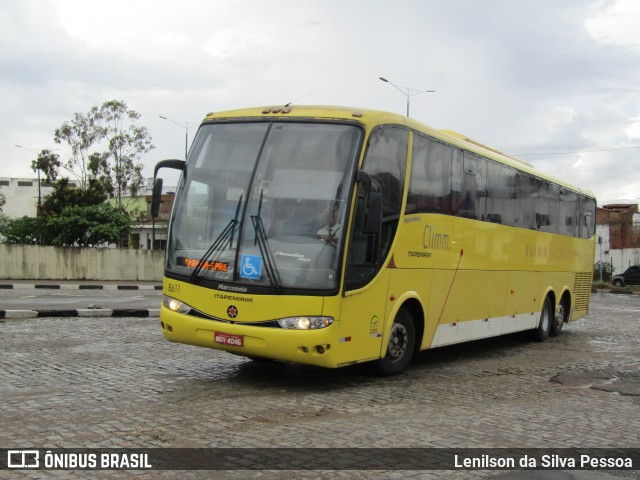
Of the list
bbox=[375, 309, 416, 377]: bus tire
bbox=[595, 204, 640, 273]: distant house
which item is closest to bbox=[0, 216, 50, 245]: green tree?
bbox=[375, 309, 416, 377]: bus tire

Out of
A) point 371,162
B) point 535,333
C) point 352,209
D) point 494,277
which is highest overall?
point 371,162

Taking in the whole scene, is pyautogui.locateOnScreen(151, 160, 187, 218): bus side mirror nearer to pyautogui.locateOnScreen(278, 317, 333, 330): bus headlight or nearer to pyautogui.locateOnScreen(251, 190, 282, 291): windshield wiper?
pyautogui.locateOnScreen(251, 190, 282, 291): windshield wiper

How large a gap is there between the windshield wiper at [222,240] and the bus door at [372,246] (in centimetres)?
137

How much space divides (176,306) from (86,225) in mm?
34890

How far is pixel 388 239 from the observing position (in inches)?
364

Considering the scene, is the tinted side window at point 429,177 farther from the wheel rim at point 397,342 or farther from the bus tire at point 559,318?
the bus tire at point 559,318

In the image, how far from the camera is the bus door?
27.6ft

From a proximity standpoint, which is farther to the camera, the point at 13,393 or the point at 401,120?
the point at 401,120

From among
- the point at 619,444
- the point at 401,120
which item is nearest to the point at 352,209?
the point at 401,120

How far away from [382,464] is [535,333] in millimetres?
10964

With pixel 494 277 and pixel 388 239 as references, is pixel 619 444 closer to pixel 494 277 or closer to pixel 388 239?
pixel 388 239

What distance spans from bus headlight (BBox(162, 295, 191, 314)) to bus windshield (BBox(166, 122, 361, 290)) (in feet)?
1.10

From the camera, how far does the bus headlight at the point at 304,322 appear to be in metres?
8.14

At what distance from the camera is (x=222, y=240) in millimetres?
8609
